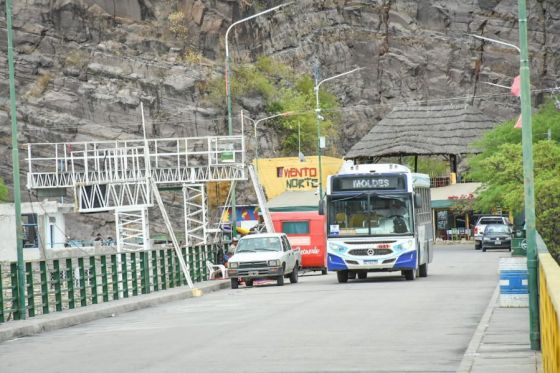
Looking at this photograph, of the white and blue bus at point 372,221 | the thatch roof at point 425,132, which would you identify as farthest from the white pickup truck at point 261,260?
the thatch roof at point 425,132

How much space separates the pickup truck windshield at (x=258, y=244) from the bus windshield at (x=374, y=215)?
3.15 meters

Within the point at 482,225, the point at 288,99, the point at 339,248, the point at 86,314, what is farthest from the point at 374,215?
the point at 288,99

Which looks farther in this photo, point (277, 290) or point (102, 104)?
point (102, 104)

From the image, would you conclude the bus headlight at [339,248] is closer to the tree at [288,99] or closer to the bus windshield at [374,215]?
the bus windshield at [374,215]

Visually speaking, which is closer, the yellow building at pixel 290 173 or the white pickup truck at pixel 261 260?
the white pickup truck at pixel 261 260

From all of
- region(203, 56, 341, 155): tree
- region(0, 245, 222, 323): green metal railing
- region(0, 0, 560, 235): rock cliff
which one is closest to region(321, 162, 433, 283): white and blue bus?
region(0, 245, 222, 323): green metal railing

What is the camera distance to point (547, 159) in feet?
210

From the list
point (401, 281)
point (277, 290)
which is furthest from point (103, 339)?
point (401, 281)

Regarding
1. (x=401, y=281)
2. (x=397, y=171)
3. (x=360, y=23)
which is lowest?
(x=401, y=281)

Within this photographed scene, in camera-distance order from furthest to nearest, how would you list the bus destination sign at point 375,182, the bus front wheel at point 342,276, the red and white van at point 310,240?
the red and white van at point 310,240 → the bus front wheel at point 342,276 → the bus destination sign at point 375,182

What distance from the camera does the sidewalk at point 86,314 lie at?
78.2ft

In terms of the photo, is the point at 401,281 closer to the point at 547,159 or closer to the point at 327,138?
the point at 547,159

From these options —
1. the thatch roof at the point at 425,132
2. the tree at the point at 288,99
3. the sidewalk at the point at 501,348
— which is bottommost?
the sidewalk at the point at 501,348

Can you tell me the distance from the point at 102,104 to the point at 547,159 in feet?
145
